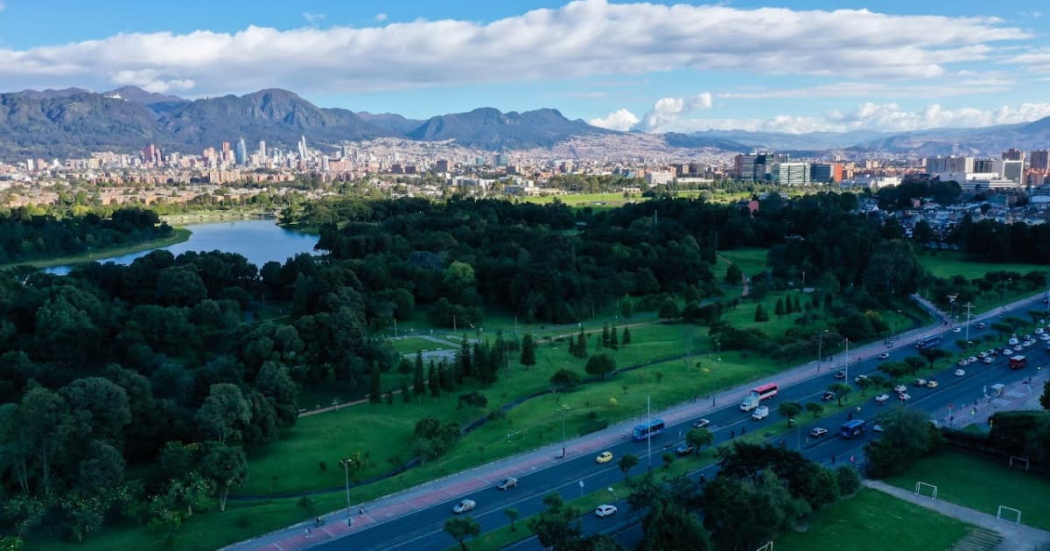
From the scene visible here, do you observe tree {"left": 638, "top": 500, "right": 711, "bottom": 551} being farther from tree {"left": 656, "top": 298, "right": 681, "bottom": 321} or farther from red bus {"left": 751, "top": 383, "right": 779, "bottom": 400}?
tree {"left": 656, "top": 298, "right": 681, "bottom": 321}

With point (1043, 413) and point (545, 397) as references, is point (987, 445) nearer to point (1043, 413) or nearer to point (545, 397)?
point (1043, 413)

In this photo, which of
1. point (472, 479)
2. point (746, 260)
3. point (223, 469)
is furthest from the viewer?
point (746, 260)

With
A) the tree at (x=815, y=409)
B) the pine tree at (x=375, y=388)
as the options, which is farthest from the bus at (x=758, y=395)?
the pine tree at (x=375, y=388)

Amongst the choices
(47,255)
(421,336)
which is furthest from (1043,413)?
(47,255)

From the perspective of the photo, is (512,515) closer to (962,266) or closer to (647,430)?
(647,430)

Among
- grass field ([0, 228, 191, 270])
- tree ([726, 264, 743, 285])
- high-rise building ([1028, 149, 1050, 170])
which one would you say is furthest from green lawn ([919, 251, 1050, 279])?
high-rise building ([1028, 149, 1050, 170])

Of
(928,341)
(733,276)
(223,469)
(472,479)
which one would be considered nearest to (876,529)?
(472,479)
